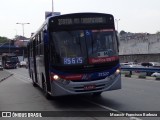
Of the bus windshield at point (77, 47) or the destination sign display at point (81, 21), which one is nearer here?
the bus windshield at point (77, 47)

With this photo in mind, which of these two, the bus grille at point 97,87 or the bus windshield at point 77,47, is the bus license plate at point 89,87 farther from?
the bus windshield at point 77,47

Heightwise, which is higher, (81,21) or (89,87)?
(81,21)

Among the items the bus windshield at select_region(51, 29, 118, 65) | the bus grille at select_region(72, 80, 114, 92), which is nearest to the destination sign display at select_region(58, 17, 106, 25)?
the bus windshield at select_region(51, 29, 118, 65)

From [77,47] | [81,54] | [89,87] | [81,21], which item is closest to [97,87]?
[89,87]

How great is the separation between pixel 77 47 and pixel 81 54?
0.89 ft

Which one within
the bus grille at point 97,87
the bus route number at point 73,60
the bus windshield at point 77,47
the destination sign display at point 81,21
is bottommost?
the bus grille at point 97,87

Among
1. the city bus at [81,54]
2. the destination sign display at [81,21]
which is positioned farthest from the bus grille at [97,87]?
the destination sign display at [81,21]

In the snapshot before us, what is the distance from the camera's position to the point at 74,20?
12.9 m

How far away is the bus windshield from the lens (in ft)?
40.8

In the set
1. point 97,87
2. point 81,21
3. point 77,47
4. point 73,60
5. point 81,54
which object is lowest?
point 97,87

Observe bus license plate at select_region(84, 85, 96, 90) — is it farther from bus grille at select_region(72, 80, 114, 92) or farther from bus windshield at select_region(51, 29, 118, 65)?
bus windshield at select_region(51, 29, 118, 65)

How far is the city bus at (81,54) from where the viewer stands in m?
12.4

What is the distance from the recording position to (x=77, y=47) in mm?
12492

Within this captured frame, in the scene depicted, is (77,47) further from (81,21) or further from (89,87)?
(89,87)
